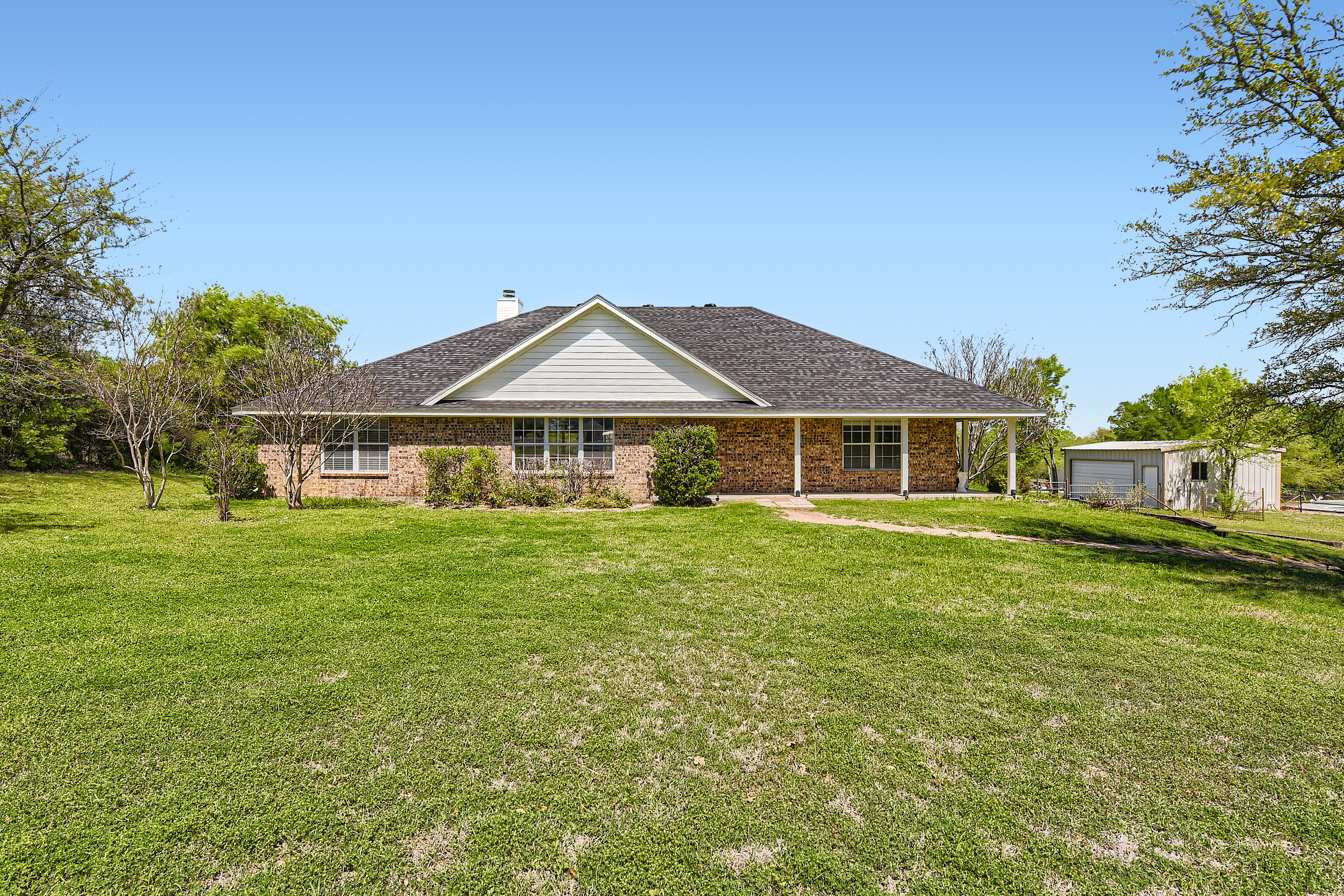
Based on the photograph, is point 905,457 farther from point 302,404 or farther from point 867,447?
point 302,404

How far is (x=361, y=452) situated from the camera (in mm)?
16781

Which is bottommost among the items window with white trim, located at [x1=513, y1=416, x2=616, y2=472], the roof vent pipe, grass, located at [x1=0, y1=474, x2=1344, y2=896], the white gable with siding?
grass, located at [x1=0, y1=474, x2=1344, y2=896]

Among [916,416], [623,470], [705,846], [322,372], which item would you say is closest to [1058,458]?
[916,416]

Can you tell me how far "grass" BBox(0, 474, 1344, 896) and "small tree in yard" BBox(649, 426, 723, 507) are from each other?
6.90m

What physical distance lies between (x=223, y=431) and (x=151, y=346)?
3.52m

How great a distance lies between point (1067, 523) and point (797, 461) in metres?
6.36

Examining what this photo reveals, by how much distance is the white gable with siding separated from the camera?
1719cm

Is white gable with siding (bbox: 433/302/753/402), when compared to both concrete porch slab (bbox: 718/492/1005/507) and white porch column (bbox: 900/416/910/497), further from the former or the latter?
white porch column (bbox: 900/416/910/497)

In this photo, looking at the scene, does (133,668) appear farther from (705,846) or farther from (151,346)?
(151,346)

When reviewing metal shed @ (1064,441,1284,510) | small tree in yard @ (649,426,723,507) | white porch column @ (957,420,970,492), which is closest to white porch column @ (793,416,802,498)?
small tree in yard @ (649,426,723,507)

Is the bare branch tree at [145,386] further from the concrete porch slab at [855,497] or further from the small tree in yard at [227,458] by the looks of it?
the concrete porch slab at [855,497]

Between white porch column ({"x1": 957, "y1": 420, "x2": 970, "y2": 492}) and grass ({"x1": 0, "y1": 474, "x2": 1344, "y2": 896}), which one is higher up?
white porch column ({"x1": 957, "y1": 420, "x2": 970, "y2": 492})

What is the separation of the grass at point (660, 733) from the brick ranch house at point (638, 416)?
28.3 ft

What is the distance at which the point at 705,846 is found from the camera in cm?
295
